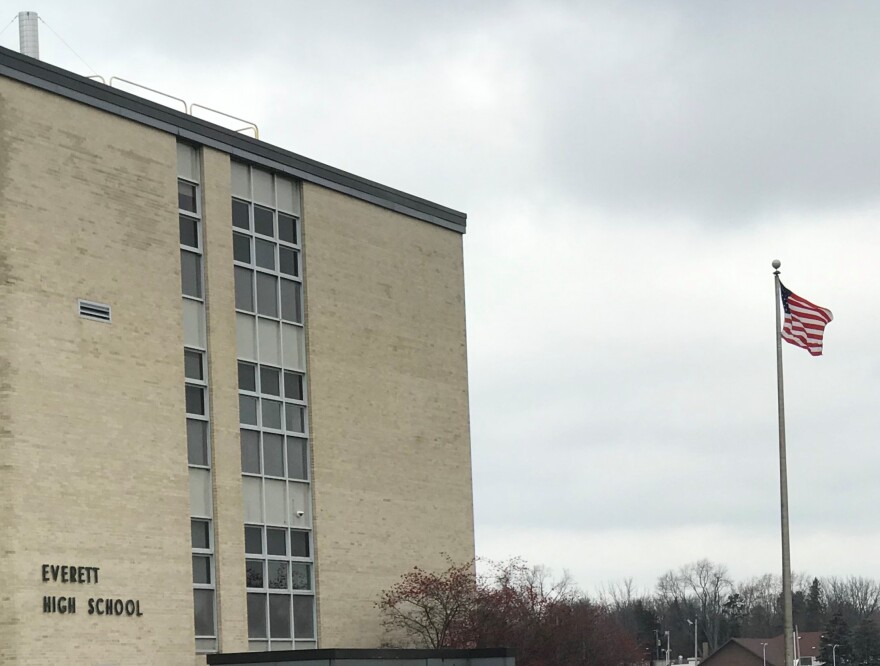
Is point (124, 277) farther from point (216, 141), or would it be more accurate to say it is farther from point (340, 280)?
point (340, 280)

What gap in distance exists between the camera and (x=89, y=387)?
110 feet

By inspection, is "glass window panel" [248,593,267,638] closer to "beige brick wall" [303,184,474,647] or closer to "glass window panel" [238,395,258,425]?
"beige brick wall" [303,184,474,647]

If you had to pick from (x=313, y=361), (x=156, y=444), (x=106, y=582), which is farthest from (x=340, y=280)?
(x=106, y=582)

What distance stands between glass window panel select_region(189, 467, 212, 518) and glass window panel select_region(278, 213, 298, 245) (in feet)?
24.2

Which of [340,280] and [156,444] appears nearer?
[156,444]

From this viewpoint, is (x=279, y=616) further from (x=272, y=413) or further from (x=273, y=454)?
(x=272, y=413)

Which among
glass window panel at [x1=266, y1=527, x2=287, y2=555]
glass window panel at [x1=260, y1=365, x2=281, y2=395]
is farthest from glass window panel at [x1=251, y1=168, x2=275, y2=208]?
glass window panel at [x1=266, y1=527, x2=287, y2=555]

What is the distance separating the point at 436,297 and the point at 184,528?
1272 cm

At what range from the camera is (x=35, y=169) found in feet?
110

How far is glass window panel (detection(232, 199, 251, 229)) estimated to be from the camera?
1539 inches

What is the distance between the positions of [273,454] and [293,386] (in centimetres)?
205

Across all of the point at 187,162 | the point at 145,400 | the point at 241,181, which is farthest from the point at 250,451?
the point at 187,162

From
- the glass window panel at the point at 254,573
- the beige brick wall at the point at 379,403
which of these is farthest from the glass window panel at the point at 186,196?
the glass window panel at the point at 254,573

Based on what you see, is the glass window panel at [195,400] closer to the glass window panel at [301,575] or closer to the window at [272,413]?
the window at [272,413]
